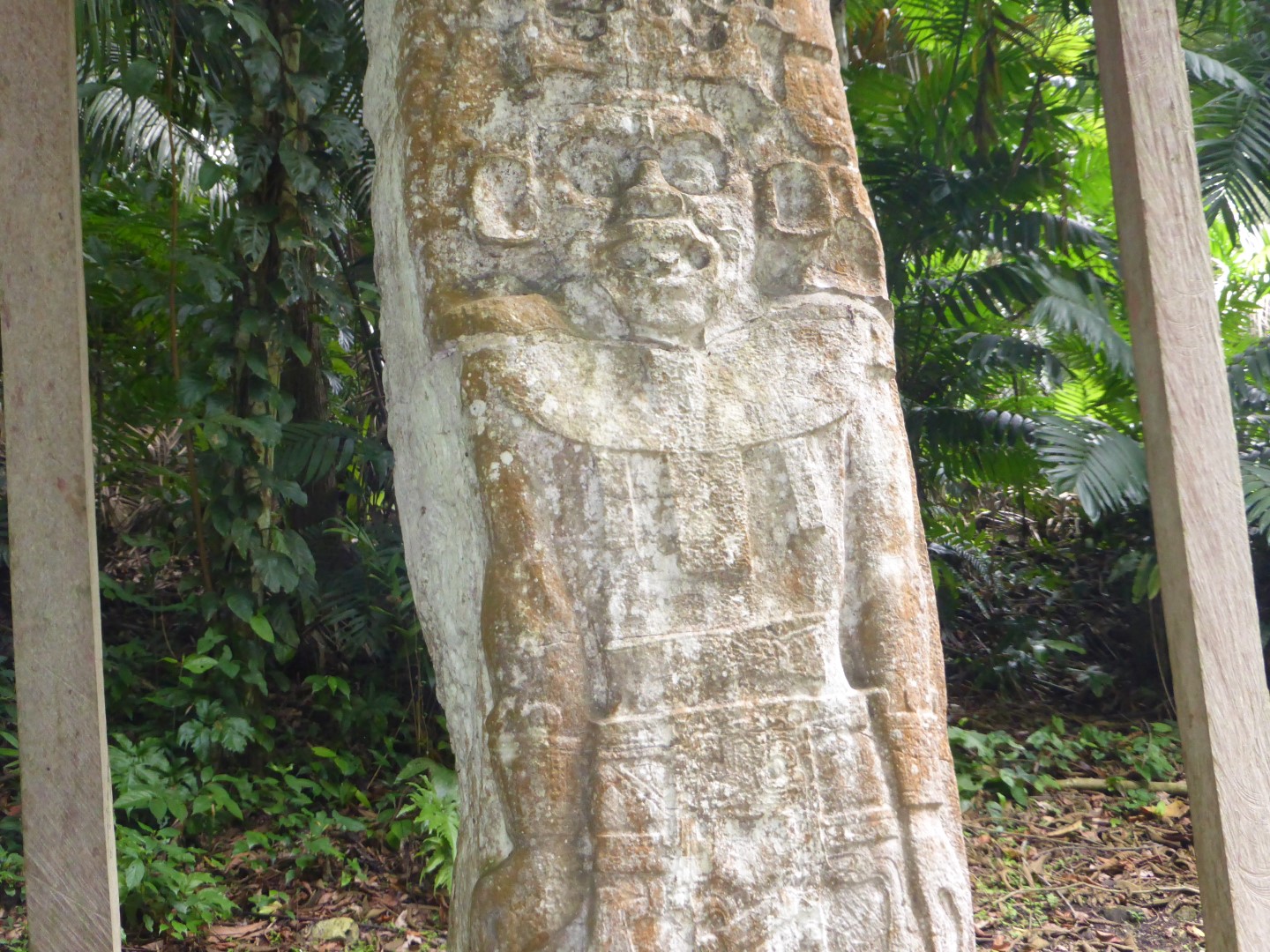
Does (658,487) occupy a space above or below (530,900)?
above

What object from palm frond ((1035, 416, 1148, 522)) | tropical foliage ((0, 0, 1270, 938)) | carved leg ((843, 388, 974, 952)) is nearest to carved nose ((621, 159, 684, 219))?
carved leg ((843, 388, 974, 952))

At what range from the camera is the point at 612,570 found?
82.7 inches

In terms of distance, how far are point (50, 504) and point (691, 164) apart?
53.2 inches

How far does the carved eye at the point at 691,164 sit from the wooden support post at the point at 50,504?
1.13 metres

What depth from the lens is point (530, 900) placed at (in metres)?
1.95

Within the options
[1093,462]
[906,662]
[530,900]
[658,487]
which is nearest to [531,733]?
[530,900]

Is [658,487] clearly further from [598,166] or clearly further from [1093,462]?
[1093,462]

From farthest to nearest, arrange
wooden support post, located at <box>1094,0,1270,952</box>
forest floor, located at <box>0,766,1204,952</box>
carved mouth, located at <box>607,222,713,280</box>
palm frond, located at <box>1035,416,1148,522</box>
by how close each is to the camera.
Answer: palm frond, located at <box>1035,416,1148,522</box>
forest floor, located at <box>0,766,1204,952</box>
wooden support post, located at <box>1094,0,1270,952</box>
carved mouth, located at <box>607,222,713,280</box>

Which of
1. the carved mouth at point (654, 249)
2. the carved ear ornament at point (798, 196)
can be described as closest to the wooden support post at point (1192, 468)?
the carved ear ornament at point (798, 196)

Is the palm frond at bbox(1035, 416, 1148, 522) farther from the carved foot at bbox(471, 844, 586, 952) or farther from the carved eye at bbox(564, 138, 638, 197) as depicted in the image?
the carved foot at bbox(471, 844, 586, 952)

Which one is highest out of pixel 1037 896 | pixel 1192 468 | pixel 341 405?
pixel 341 405

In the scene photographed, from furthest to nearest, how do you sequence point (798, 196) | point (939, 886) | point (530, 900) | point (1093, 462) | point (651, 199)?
point (1093, 462) → point (798, 196) → point (651, 199) → point (939, 886) → point (530, 900)

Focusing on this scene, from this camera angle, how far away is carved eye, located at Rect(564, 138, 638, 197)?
2230mm

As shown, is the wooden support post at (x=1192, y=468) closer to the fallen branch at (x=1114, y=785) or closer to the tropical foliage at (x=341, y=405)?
the tropical foliage at (x=341, y=405)
